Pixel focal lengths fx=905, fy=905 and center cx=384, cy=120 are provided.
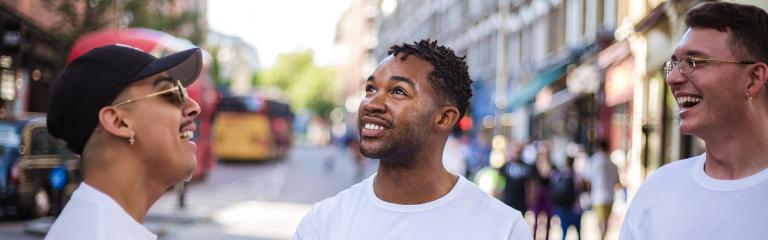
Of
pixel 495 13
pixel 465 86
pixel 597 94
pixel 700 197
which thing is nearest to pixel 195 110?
pixel 465 86

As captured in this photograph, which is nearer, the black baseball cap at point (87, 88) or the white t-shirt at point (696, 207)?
the black baseball cap at point (87, 88)

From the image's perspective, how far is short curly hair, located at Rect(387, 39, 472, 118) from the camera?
3.12 meters

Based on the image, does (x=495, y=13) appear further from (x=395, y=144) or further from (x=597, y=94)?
(x=395, y=144)

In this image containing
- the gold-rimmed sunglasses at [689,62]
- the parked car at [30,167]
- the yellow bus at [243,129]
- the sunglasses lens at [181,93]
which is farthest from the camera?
the yellow bus at [243,129]

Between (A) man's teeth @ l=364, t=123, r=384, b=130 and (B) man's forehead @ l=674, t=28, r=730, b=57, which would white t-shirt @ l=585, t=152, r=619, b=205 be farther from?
(A) man's teeth @ l=364, t=123, r=384, b=130

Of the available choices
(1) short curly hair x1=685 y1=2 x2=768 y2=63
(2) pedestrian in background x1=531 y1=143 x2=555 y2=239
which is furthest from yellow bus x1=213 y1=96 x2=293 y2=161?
(1) short curly hair x1=685 y1=2 x2=768 y2=63

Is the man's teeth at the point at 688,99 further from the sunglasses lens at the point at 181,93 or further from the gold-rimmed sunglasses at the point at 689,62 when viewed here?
the sunglasses lens at the point at 181,93

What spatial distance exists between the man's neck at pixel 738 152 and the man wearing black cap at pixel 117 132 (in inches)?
67.7

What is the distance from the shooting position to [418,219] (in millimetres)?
2943

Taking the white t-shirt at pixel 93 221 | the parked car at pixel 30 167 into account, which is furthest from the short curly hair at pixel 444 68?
the parked car at pixel 30 167

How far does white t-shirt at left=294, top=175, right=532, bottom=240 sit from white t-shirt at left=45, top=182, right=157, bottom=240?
80cm

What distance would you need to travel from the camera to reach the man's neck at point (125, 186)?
2.32 m

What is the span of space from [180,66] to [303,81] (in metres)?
109

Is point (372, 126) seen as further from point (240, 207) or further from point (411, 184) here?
point (240, 207)
